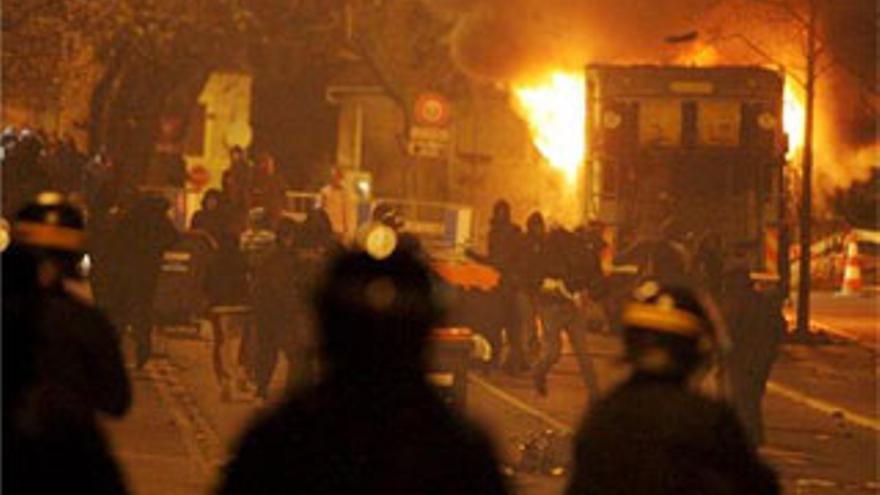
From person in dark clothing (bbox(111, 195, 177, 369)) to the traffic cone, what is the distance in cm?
1699

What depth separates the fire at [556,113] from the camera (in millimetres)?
29367

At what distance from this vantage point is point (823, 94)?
30266mm

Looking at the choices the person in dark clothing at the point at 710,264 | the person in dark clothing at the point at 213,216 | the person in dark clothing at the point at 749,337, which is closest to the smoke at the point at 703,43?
the person in dark clothing at the point at 213,216

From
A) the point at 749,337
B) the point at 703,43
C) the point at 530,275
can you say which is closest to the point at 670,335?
the point at 749,337

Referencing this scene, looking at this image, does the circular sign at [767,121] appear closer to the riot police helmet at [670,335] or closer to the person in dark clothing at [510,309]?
the person in dark clothing at [510,309]

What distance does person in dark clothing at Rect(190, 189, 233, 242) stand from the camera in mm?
18203

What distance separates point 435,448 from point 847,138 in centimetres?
2710

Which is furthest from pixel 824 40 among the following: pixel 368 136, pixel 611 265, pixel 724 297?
pixel 368 136

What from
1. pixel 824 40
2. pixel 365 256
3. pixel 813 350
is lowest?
pixel 813 350

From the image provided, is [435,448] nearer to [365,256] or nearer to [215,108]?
[365,256]

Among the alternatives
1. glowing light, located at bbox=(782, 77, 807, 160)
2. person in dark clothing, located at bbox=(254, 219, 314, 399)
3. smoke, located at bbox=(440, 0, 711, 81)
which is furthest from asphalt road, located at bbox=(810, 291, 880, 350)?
person in dark clothing, located at bbox=(254, 219, 314, 399)

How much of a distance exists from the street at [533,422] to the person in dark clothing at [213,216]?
1163 millimetres

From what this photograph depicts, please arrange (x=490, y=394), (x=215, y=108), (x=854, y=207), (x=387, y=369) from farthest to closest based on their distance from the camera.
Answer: (x=215, y=108) → (x=854, y=207) → (x=490, y=394) → (x=387, y=369)

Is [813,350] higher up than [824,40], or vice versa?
[824,40]
